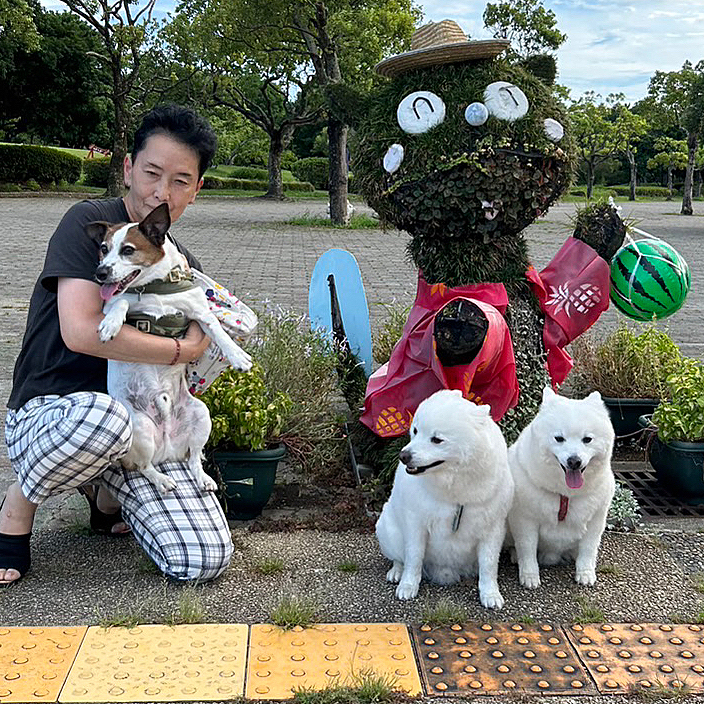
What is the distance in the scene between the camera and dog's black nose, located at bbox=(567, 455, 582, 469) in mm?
2980

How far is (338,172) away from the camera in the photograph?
19.4m

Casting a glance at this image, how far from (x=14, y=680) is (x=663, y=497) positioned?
10.5 ft

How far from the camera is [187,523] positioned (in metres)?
3.30

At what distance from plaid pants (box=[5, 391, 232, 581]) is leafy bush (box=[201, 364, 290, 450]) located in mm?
358

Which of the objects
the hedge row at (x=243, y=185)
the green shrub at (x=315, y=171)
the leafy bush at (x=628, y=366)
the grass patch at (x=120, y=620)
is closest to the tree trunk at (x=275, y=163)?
the hedge row at (x=243, y=185)

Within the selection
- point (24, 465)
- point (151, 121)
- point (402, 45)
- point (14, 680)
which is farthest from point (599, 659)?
point (402, 45)

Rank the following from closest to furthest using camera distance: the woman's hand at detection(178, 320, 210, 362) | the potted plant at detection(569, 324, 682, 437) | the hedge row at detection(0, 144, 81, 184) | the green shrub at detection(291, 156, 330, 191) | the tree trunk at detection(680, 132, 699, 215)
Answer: the woman's hand at detection(178, 320, 210, 362), the potted plant at detection(569, 324, 682, 437), the tree trunk at detection(680, 132, 699, 215), the hedge row at detection(0, 144, 81, 184), the green shrub at detection(291, 156, 330, 191)

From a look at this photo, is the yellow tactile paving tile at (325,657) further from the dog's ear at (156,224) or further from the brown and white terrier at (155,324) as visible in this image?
the dog's ear at (156,224)

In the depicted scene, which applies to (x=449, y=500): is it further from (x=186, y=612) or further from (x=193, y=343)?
(x=193, y=343)

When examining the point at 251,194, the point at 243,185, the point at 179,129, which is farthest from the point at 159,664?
the point at 243,185

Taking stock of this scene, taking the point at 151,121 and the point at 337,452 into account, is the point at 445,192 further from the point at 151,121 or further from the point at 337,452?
the point at 337,452

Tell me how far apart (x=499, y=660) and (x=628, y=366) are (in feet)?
9.40

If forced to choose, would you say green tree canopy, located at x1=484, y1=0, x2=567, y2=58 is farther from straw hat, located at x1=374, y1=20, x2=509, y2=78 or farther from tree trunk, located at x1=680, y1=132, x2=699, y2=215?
straw hat, located at x1=374, y1=20, x2=509, y2=78

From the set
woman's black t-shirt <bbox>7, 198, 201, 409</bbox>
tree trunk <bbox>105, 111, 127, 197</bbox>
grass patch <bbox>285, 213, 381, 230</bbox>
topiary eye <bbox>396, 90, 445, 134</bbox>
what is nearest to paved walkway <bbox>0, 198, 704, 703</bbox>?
woman's black t-shirt <bbox>7, 198, 201, 409</bbox>
